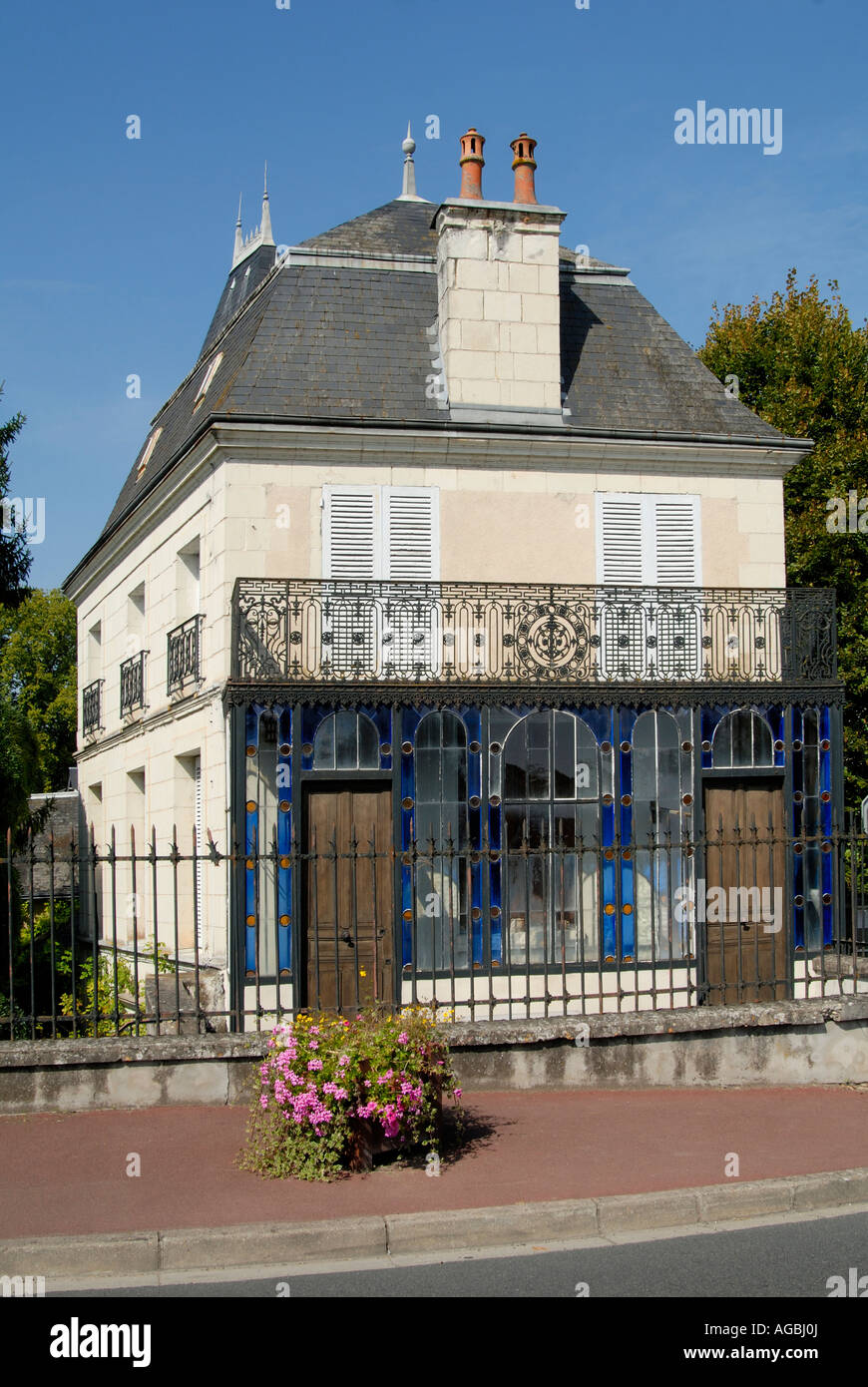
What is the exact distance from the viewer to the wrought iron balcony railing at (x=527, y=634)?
45.9 ft

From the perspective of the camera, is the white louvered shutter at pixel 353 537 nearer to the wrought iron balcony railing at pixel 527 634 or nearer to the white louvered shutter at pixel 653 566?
the wrought iron balcony railing at pixel 527 634

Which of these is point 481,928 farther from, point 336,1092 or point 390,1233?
point 390,1233

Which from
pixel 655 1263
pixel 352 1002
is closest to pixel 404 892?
pixel 352 1002

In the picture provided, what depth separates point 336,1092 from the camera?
289 inches

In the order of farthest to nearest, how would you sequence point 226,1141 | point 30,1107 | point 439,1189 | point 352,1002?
1. point 352,1002
2. point 30,1107
3. point 226,1141
4. point 439,1189

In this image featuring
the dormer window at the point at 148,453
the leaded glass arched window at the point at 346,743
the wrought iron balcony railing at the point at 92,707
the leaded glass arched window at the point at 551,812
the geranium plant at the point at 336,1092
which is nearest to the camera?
the geranium plant at the point at 336,1092

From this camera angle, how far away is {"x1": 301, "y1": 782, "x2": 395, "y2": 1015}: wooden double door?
1365cm

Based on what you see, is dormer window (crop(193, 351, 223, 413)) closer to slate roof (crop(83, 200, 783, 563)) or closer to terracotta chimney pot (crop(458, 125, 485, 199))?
slate roof (crop(83, 200, 783, 563))

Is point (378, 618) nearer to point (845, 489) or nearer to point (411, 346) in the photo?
point (411, 346)

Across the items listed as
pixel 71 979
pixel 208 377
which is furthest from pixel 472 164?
pixel 71 979

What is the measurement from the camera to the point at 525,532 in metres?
15.2

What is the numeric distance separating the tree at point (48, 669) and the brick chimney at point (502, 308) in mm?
29208

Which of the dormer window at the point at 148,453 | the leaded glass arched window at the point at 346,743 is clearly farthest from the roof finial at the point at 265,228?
the leaded glass arched window at the point at 346,743
